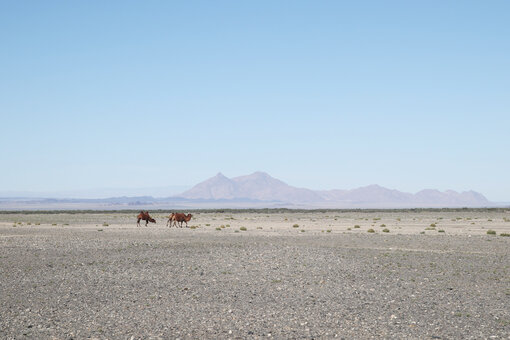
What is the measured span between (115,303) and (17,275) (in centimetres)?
639

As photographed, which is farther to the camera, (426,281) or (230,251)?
(230,251)

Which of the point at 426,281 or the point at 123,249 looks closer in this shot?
the point at 426,281

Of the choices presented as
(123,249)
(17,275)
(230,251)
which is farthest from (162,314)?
(123,249)

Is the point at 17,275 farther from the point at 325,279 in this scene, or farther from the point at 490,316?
the point at 490,316

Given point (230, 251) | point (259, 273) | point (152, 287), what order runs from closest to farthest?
point (152, 287) → point (259, 273) → point (230, 251)

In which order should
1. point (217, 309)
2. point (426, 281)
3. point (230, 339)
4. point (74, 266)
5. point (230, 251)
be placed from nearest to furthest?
point (230, 339) < point (217, 309) < point (426, 281) < point (74, 266) < point (230, 251)

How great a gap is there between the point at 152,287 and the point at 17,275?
18.0 ft

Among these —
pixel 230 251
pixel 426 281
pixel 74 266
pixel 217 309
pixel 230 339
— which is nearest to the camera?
pixel 230 339

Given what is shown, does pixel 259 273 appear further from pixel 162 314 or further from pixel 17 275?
pixel 17 275

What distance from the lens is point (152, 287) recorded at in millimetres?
16391

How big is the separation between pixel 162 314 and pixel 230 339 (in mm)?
2691

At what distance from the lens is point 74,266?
2070cm

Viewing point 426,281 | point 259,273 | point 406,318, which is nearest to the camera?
point 406,318

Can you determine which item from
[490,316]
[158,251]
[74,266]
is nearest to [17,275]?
[74,266]
